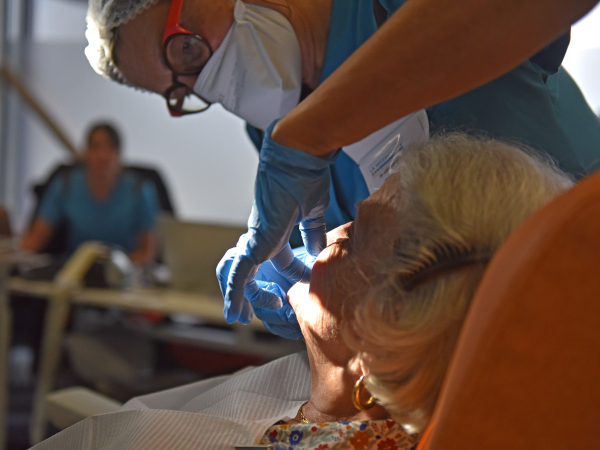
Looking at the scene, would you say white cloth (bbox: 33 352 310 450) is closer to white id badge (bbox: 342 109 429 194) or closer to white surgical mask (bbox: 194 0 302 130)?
white id badge (bbox: 342 109 429 194)

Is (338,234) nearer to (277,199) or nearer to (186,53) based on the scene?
(277,199)

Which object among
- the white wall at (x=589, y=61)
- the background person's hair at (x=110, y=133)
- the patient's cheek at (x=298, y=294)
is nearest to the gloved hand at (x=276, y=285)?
the patient's cheek at (x=298, y=294)

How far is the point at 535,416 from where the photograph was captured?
44cm

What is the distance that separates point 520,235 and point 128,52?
800 millimetres

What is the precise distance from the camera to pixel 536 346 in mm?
424

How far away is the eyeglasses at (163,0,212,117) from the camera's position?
0.89m

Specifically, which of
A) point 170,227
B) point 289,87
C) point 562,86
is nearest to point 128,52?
point 289,87

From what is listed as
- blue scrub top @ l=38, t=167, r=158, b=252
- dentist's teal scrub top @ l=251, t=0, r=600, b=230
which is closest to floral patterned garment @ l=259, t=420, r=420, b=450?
dentist's teal scrub top @ l=251, t=0, r=600, b=230

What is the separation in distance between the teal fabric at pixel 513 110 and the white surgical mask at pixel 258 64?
7cm

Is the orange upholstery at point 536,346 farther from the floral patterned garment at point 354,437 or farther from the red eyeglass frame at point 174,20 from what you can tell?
the red eyeglass frame at point 174,20

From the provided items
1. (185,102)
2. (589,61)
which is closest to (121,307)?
(185,102)

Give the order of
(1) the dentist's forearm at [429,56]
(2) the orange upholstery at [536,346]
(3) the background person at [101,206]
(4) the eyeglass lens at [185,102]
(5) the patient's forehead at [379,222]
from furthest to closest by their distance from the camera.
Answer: (3) the background person at [101,206] → (4) the eyeglass lens at [185,102] → (5) the patient's forehead at [379,222] → (1) the dentist's forearm at [429,56] → (2) the orange upholstery at [536,346]

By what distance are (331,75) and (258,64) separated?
333 millimetres

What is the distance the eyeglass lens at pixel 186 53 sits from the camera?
0.91m
